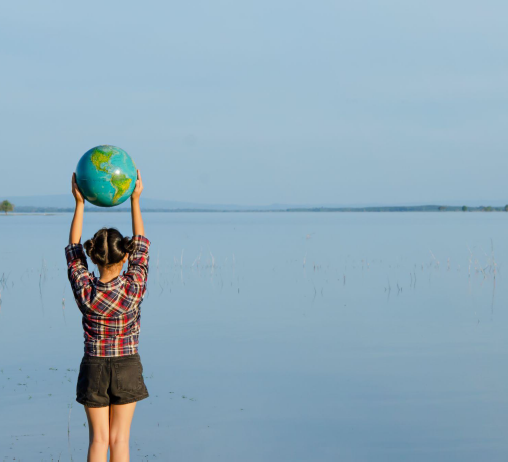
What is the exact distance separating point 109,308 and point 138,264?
0.42 m

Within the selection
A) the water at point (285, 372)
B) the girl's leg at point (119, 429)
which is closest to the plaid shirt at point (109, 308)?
the girl's leg at point (119, 429)

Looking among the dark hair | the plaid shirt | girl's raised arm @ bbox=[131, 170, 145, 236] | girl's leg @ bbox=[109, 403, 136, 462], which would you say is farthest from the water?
the dark hair

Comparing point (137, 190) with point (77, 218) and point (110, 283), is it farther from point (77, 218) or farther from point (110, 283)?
point (110, 283)

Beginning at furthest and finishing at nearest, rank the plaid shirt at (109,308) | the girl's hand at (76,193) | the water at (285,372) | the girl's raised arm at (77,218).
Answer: the water at (285,372) → the girl's hand at (76,193) → the girl's raised arm at (77,218) → the plaid shirt at (109,308)

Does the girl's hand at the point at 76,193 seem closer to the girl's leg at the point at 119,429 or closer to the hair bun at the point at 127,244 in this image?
the hair bun at the point at 127,244

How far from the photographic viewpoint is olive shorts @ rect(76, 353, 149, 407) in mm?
5062

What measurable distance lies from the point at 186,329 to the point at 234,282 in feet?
28.5

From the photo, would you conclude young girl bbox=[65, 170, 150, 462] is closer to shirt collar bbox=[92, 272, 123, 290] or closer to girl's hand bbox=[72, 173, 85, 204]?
shirt collar bbox=[92, 272, 123, 290]

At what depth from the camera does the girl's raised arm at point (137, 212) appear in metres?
5.54

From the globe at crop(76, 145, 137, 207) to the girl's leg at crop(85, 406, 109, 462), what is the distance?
1602 millimetres

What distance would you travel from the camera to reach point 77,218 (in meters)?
5.52

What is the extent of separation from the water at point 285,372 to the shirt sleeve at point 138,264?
321cm

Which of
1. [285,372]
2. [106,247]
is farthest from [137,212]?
[285,372]

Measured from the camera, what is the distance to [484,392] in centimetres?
1011
